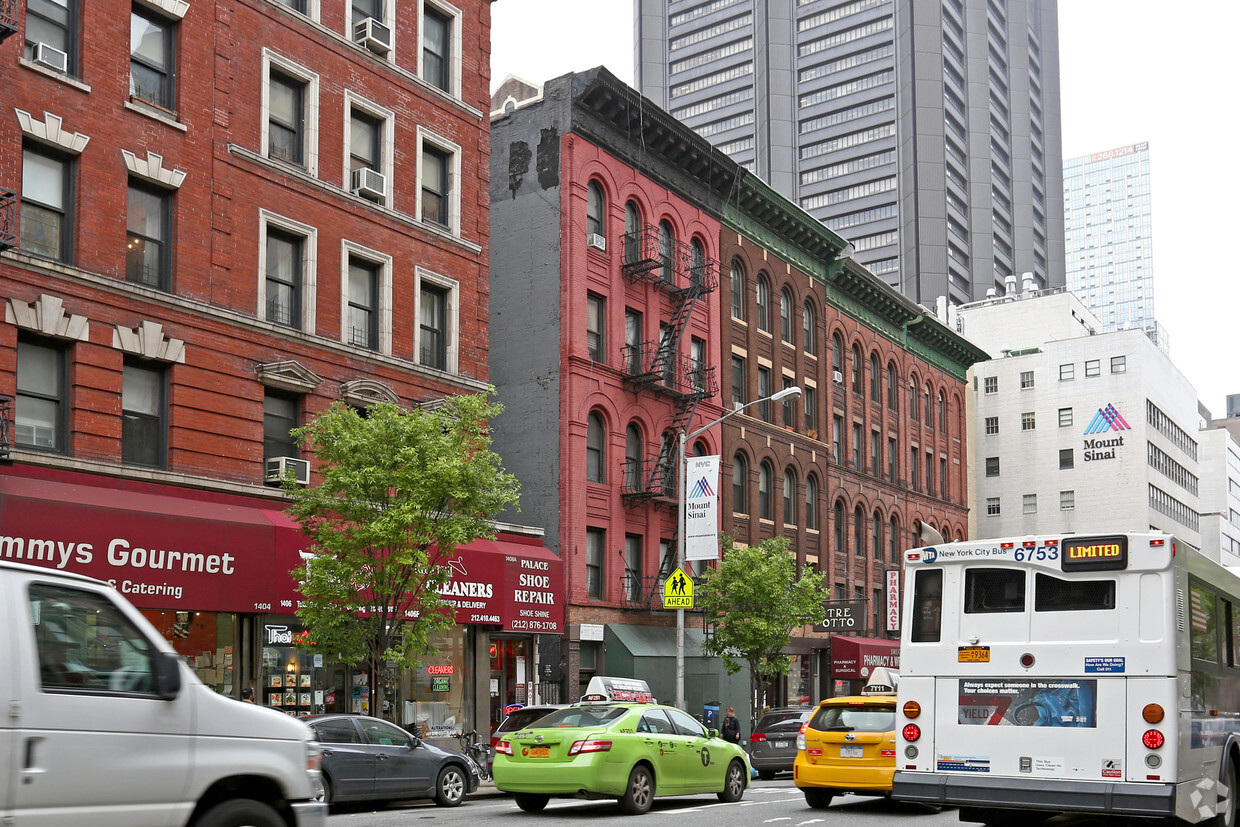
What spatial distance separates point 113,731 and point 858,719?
13.3 meters

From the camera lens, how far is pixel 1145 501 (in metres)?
81.9

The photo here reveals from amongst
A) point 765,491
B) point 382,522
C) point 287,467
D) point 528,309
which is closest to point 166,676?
point 382,522

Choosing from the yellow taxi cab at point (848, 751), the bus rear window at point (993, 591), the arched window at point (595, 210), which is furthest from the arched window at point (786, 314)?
the bus rear window at point (993, 591)

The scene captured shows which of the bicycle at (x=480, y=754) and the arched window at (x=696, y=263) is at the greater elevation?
the arched window at (x=696, y=263)

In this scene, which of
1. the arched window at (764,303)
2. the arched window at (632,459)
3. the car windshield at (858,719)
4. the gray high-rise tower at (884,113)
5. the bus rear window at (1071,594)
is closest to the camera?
the bus rear window at (1071,594)

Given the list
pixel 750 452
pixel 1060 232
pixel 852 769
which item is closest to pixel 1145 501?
pixel 750 452

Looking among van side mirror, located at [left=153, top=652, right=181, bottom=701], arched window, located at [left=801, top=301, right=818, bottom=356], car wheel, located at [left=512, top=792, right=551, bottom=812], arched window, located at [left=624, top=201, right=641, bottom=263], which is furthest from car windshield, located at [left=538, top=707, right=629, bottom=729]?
arched window, located at [left=801, top=301, right=818, bottom=356]

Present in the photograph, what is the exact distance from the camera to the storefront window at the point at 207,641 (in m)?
23.8

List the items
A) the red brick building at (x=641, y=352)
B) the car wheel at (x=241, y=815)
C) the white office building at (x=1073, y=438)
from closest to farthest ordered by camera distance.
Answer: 1. the car wheel at (x=241, y=815)
2. the red brick building at (x=641, y=352)
3. the white office building at (x=1073, y=438)

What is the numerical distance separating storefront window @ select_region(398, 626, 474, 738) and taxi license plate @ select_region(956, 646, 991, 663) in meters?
17.2

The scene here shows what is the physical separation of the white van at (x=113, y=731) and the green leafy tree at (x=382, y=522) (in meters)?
14.5

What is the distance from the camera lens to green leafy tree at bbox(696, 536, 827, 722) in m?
37.4

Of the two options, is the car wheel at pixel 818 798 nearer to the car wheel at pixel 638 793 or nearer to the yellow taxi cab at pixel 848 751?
the yellow taxi cab at pixel 848 751

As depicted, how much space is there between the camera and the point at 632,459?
39188 mm
